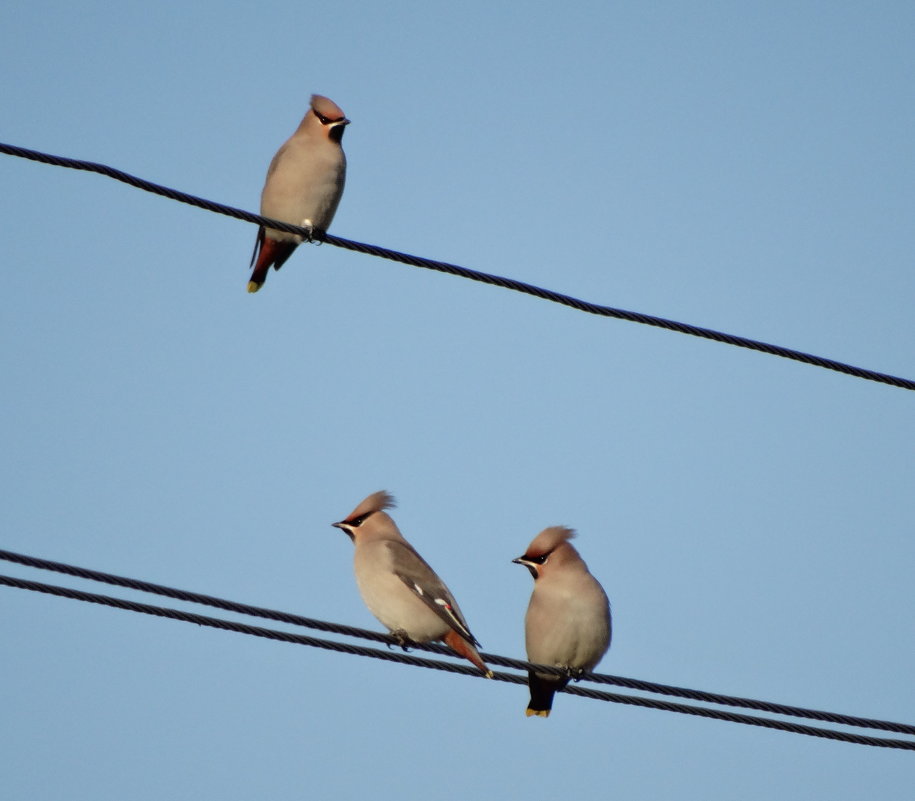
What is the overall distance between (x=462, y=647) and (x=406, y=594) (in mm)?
443

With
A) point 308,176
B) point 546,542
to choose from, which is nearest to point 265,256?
point 308,176

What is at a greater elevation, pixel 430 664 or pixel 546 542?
pixel 546 542

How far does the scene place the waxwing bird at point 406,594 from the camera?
21.5 feet

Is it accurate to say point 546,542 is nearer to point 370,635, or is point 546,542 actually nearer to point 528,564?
point 528,564

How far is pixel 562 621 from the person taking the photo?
6.76 meters

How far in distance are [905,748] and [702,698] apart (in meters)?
0.71

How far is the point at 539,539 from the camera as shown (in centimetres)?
712

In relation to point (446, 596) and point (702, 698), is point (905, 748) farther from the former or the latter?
point (446, 596)

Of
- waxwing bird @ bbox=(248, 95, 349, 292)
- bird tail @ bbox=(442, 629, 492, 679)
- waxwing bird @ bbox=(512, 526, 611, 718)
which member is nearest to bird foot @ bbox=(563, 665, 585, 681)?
waxwing bird @ bbox=(512, 526, 611, 718)

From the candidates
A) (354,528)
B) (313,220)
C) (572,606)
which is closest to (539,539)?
(572,606)

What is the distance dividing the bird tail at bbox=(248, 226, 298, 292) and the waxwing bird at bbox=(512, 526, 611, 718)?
2.08m

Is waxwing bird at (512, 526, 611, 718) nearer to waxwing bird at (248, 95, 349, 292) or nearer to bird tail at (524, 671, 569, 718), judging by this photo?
bird tail at (524, 671, 569, 718)

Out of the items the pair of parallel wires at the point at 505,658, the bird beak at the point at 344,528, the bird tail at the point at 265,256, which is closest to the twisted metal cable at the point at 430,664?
the pair of parallel wires at the point at 505,658

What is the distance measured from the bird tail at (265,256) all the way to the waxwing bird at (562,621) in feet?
6.82
